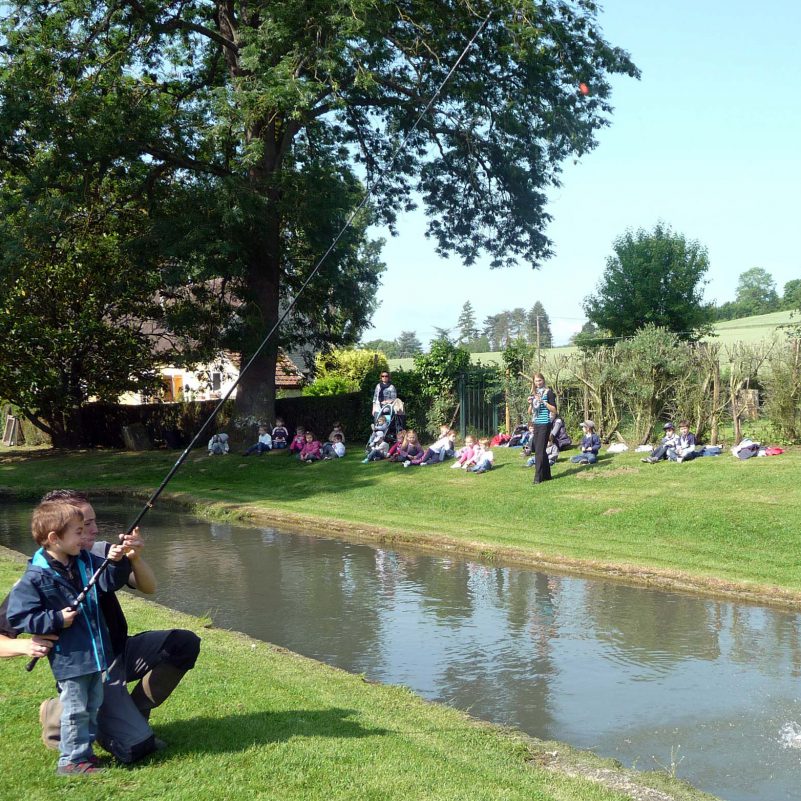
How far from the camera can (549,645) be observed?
9.30 m

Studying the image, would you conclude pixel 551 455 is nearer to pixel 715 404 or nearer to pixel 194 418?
pixel 715 404

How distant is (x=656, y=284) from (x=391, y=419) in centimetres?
2632

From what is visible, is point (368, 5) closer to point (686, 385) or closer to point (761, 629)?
point (686, 385)

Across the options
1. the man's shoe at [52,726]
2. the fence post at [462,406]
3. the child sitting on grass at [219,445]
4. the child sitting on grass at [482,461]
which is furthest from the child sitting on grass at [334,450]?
the man's shoe at [52,726]

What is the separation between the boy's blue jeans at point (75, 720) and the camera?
16.5 ft

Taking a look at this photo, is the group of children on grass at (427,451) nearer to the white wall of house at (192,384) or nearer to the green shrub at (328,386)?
the white wall of house at (192,384)

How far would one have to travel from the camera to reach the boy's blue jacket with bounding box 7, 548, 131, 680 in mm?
4840

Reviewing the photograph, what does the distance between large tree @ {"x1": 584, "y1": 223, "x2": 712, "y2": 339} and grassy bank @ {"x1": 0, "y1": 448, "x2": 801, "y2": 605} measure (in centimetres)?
2628

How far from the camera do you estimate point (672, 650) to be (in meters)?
9.09

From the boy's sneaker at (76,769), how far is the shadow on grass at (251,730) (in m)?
0.44

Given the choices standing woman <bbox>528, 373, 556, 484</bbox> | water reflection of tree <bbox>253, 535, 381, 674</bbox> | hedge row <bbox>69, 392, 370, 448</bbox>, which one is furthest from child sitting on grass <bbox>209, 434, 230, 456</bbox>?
water reflection of tree <bbox>253, 535, 381, 674</bbox>

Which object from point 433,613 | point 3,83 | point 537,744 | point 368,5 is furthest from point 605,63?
point 537,744

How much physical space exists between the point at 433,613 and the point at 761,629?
11.4 ft

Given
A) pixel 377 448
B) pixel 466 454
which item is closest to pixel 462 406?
pixel 377 448
